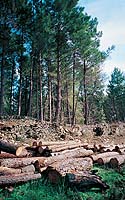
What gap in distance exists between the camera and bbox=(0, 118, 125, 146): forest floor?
1931cm

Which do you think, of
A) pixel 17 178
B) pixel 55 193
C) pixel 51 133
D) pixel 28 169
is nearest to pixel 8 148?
pixel 28 169

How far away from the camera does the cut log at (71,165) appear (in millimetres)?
9284

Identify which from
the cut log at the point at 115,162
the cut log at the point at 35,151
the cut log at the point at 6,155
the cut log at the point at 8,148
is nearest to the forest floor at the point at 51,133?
the cut log at the point at 115,162

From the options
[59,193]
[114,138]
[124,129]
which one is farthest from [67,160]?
[124,129]

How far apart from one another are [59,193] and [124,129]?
2077cm

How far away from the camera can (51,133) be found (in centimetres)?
2195

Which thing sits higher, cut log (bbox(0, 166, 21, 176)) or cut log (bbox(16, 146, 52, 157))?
cut log (bbox(16, 146, 52, 157))

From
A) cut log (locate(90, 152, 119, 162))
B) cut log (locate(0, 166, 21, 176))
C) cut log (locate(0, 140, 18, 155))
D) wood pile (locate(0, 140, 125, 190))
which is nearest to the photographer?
wood pile (locate(0, 140, 125, 190))

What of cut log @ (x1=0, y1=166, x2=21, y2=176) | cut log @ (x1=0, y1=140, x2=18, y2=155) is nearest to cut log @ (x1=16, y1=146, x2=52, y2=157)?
cut log @ (x1=0, y1=140, x2=18, y2=155)

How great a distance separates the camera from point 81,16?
29.3 meters

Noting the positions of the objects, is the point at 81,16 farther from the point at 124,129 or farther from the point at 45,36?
the point at 124,129

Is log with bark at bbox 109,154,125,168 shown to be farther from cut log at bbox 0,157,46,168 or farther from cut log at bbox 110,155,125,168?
cut log at bbox 0,157,46,168

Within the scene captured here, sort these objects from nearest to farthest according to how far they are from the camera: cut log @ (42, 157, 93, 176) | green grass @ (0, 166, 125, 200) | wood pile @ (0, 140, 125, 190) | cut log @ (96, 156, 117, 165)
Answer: green grass @ (0, 166, 125, 200), wood pile @ (0, 140, 125, 190), cut log @ (42, 157, 93, 176), cut log @ (96, 156, 117, 165)

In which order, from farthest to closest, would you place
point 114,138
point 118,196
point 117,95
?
point 117,95, point 114,138, point 118,196
